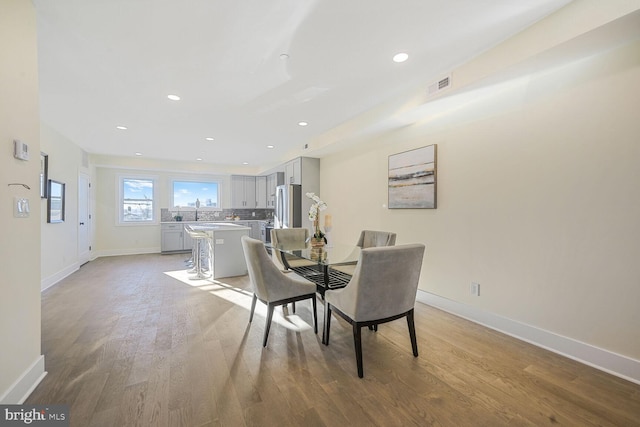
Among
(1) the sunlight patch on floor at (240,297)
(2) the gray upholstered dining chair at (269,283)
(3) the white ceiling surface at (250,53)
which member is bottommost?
(1) the sunlight patch on floor at (240,297)

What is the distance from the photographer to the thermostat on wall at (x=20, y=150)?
1.56m

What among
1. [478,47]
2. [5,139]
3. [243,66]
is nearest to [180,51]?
[243,66]

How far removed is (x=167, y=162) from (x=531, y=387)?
791 cm

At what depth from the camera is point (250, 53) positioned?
2213 mm

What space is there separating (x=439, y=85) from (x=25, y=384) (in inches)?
155

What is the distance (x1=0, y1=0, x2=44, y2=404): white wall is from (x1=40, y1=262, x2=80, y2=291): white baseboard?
242 cm

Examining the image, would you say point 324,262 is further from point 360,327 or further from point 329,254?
point 360,327

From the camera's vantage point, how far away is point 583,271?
6.81 feet

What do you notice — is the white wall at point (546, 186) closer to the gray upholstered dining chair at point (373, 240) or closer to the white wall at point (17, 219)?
the gray upholstered dining chair at point (373, 240)

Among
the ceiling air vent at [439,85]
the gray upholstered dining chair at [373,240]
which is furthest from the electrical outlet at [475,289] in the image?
the ceiling air vent at [439,85]

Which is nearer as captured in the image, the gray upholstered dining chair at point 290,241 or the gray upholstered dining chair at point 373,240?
the gray upholstered dining chair at point 373,240

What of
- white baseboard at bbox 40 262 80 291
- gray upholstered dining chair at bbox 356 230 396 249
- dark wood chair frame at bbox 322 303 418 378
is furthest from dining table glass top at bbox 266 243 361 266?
white baseboard at bbox 40 262 80 291

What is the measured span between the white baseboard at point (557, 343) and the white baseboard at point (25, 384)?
361cm
